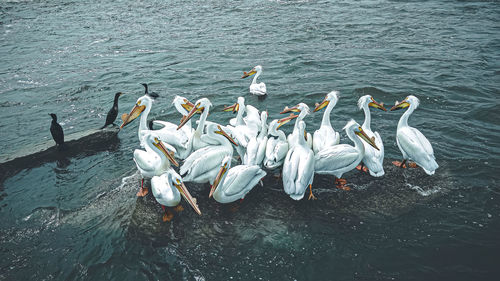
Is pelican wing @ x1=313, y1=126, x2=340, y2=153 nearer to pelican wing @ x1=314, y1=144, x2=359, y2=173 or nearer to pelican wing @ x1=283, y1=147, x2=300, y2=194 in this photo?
pelican wing @ x1=314, y1=144, x2=359, y2=173

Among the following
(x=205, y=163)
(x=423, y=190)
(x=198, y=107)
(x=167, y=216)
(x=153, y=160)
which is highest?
(x=198, y=107)

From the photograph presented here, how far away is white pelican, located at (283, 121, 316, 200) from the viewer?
527 cm

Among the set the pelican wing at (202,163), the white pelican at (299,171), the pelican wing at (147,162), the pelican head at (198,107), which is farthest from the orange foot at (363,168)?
the pelican wing at (147,162)

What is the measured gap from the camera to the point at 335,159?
5.59m

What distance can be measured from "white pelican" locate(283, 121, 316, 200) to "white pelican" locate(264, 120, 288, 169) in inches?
7.4

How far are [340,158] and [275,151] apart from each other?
1156mm

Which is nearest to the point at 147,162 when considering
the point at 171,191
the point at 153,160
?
the point at 153,160

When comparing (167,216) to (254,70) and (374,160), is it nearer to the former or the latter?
(374,160)

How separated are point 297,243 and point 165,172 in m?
2.53

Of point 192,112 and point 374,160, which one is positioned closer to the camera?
point 374,160

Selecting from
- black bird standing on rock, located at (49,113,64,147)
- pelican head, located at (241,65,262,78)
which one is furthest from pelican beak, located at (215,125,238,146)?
pelican head, located at (241,65,262,78)

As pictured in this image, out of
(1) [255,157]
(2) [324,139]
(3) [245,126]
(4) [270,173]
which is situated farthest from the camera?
(3) [245,126]

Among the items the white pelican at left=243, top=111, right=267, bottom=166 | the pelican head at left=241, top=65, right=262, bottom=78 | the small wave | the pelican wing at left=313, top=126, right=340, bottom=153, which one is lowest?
the small wave

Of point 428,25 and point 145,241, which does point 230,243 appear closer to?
point 145,241
